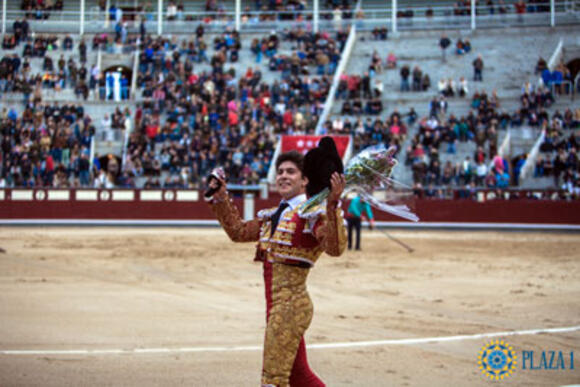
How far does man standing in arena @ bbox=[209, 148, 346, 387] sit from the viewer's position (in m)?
3.29

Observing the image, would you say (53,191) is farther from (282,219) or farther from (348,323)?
(282,219)

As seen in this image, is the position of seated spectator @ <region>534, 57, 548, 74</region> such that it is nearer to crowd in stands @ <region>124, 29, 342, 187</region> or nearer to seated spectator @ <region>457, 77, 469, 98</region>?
seated spectator @ <region>457, 77, 469, 98</region>

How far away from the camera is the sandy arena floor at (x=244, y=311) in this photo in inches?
203

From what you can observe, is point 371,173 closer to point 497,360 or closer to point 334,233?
point 334,233

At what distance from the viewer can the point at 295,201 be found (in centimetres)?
366

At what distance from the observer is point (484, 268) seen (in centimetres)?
1190

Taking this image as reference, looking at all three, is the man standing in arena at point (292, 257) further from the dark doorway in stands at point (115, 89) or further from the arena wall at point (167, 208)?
the dark doorway in stands at point (115, 89)

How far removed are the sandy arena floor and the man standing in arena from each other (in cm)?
154

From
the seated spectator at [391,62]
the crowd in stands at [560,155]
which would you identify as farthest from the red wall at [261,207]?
the seated spectator at [391,62]


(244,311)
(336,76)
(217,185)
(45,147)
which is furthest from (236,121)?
(217,185)

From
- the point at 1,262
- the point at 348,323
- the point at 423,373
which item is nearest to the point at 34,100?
the point at 1,262

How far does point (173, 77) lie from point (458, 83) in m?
10.3

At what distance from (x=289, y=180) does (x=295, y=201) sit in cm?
12

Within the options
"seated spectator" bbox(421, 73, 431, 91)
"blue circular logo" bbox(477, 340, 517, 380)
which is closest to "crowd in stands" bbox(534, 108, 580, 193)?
"seated spectator" bbox(421, 73, 431, 91)
